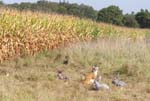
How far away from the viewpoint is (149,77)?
11688 mm

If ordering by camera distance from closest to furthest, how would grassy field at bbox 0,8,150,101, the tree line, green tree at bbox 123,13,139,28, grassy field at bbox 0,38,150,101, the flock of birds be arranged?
grassy field at bbox 0,38,150,101, grassy field at bbox 0,8,150,101, the flock of birds, the tree line, green tree at bbox 123,13,139,28

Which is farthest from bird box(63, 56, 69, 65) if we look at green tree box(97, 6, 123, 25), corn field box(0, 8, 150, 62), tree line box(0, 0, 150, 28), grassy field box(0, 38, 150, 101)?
green tree box(97, 6, 123, 25)

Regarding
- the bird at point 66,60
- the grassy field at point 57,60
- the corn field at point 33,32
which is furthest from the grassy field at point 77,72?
the corn field at point 33,32

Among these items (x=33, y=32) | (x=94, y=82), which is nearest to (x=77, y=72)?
(x=94, y=82)

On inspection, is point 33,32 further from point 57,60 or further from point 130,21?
point 130,21

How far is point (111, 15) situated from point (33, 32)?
109 feet

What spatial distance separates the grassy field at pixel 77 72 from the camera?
873 centimetres

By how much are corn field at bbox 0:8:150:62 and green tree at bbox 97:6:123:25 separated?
27429 mm

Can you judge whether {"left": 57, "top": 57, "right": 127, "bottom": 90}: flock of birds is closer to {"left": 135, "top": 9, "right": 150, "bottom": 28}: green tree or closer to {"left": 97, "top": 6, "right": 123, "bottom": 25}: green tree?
{"left": 97, "top": 6, "right": 123, "bottom": 25}: green tree

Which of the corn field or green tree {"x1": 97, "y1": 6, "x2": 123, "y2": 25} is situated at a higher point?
the corn field

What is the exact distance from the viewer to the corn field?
1480cm

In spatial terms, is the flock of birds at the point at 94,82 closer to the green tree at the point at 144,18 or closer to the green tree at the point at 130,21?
the green tree at the point at 130,21

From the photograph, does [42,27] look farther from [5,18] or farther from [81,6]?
[81,6]

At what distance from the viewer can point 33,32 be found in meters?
16.3
